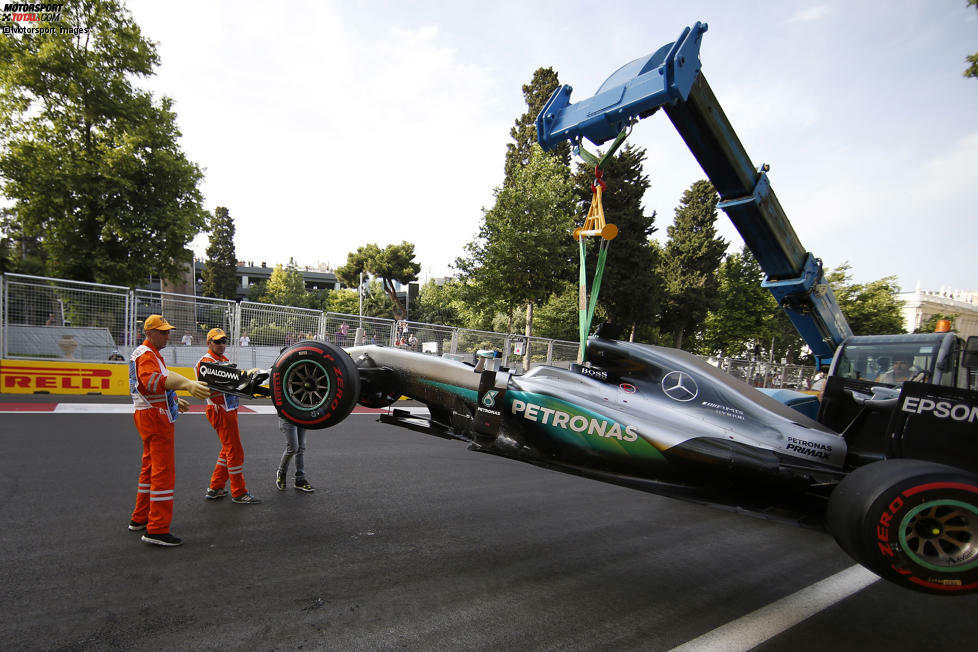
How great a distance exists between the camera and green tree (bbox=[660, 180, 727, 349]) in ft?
117

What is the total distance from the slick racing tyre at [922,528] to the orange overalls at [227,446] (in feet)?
16.4

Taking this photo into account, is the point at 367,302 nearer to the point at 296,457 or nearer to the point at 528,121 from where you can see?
the point at 528,121

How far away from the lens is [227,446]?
4.86 m

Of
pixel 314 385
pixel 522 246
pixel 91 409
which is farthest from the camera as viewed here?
pixel 522 246

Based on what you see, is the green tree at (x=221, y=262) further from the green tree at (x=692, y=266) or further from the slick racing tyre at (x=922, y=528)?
the slick racing tyre at (x=922, y=528)

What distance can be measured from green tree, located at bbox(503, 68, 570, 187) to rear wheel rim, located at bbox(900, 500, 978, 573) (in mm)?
27471

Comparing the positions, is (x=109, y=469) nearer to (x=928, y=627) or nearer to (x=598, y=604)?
(x=598, y=604)

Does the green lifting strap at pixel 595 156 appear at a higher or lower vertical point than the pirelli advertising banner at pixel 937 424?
higher

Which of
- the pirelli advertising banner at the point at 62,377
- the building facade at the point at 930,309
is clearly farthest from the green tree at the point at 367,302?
the building facade at the point at 930,309

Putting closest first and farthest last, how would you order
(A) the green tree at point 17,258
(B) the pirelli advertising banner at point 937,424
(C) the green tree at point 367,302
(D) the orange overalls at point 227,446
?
(B) the pirelli advertising banner at point 937,424 → (D) the orange overalls at point 227,446 → (A) the green tree at point 17,258 → (C) the green tree at point 367,302

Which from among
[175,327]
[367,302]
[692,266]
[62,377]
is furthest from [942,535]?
[367,302]

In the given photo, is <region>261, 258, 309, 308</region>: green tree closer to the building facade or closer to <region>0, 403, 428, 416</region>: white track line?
<region>0, 403, 428, 416</region>: white track line

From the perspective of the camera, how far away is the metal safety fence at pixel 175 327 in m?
9.92

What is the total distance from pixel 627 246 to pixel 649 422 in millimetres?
26594
